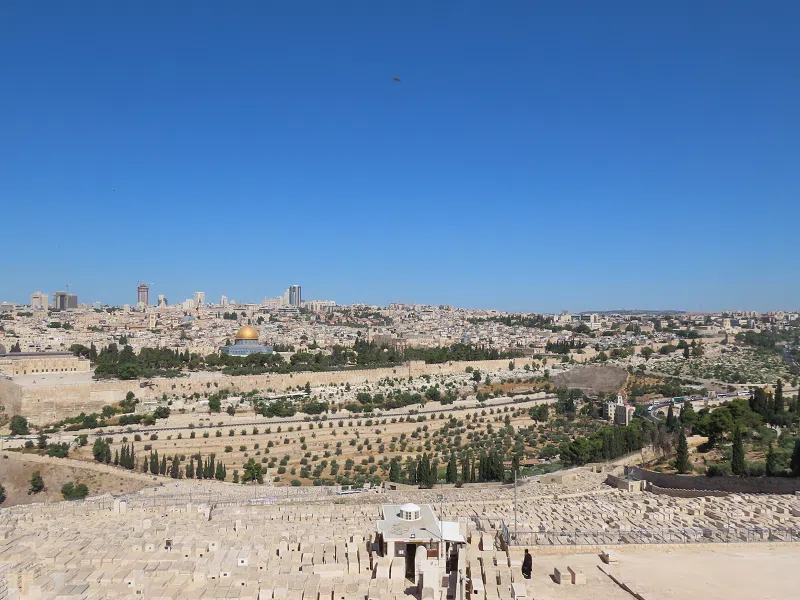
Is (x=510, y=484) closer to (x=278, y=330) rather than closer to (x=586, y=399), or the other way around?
(x=586, y=399)

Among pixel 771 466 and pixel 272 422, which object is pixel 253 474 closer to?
pixel 272 422

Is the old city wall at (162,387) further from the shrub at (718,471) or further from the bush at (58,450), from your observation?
the shrub at (718,471)

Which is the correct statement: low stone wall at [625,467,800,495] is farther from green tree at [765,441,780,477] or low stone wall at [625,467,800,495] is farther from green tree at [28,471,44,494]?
green tree at [28,471,44,494]

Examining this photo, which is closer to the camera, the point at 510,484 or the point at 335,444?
the point at 510,484

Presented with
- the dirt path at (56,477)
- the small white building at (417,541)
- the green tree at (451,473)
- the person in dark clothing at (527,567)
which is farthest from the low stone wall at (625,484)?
the dirt path at (56,477)

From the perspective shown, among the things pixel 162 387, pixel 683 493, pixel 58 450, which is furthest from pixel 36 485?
pixel 683 493

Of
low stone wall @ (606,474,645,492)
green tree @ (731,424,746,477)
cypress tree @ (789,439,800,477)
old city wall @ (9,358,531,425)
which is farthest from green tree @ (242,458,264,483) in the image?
cypress tree @ (789,439,800,477)

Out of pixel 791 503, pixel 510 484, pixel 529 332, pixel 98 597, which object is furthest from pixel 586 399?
pixel 529 332
